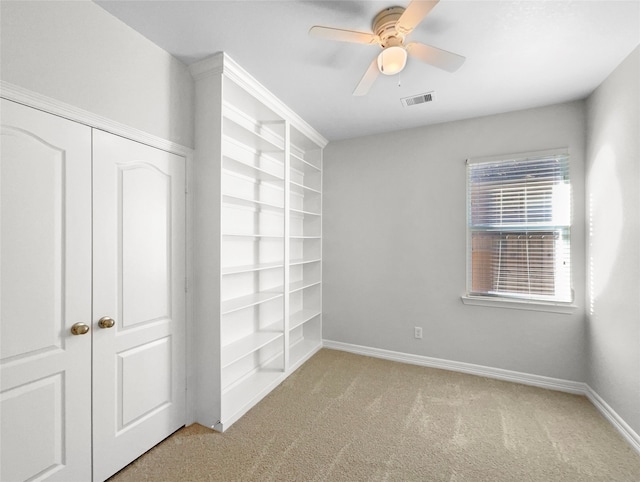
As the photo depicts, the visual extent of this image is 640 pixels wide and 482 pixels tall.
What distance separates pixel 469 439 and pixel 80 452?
2.40m

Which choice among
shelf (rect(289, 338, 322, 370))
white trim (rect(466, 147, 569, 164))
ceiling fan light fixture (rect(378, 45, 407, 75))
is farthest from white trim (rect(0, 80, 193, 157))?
white trim (rect(466, 147, 569, 164))

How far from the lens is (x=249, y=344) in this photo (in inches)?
105

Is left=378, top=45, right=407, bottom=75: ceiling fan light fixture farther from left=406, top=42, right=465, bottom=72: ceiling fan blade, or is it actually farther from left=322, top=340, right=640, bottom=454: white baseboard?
left=322, top=340, right=640, bottom=454: white baseboard

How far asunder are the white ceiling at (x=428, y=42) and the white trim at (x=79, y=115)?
632 millimetres

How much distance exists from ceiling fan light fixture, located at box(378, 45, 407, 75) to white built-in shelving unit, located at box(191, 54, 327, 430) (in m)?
1.13

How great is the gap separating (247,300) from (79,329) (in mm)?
1281

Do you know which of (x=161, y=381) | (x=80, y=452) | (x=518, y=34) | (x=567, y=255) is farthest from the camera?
(x=567, y=255)

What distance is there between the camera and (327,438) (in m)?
2.02

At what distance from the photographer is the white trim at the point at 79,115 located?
1311mm

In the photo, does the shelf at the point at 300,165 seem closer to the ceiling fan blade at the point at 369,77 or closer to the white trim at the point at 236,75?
the white trim at the point at 236,75

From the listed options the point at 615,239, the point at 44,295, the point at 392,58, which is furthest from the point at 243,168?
the point at 615,239

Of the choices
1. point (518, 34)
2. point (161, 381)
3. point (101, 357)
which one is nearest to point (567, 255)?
point (518, 34)

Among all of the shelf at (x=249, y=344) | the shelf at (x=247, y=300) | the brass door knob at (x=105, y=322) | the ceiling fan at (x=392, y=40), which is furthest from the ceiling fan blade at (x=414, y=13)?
the shelf at (x=249, y=344)

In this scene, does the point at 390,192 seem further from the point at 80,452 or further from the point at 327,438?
the point at 80,452
